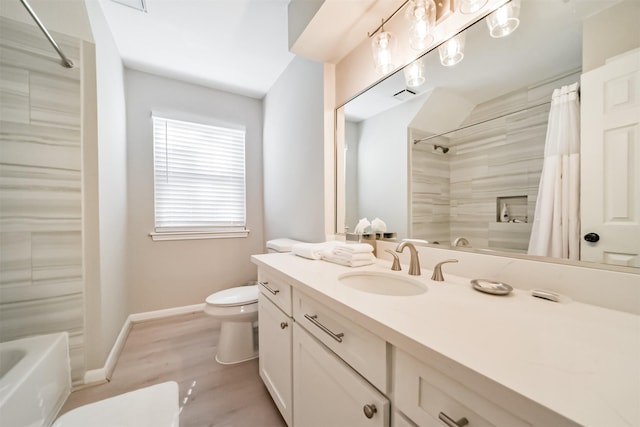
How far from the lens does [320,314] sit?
845 mm

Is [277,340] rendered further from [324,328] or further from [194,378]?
[194,378]

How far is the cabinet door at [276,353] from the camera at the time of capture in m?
1.08

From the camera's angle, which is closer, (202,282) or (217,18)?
(217,18)

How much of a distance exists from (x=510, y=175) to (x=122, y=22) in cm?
270

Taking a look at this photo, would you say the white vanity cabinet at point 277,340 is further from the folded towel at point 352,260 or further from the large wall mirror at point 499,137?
the large wall mirror at point 499,137

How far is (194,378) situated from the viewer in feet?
5.15

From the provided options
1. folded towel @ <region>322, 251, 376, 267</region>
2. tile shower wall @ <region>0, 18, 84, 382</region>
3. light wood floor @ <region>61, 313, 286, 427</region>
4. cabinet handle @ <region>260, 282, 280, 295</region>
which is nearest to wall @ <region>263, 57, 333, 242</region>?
folded towel @ <region>322, 251, 376, 267</region>

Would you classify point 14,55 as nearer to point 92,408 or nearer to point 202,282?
point 92,408

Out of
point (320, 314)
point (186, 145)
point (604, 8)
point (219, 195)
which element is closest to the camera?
point (604, 8)

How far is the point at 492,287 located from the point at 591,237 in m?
0.31

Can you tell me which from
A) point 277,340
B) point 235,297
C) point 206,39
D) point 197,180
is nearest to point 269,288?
point 277,340

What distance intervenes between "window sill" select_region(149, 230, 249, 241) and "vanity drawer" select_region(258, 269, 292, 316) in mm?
1518

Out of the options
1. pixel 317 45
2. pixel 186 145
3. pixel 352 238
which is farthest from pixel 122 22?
pixel 352 238

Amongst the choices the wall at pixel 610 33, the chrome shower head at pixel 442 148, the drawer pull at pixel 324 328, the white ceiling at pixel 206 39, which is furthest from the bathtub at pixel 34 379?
the wall at pixel 610 33
